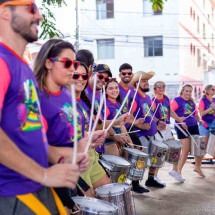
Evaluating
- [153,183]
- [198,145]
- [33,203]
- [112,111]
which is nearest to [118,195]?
[33,203]

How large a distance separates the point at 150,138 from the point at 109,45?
20.2 meters

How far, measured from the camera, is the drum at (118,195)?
3361mm

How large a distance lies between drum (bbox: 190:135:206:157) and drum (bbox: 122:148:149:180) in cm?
243

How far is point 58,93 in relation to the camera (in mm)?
2748

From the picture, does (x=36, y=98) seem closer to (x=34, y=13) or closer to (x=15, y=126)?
(x=15, y=126)

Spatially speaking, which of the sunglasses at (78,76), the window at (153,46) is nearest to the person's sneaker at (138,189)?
the sunglasses at (78,76)

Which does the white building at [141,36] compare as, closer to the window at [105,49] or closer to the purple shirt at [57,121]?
the window at [105,49]

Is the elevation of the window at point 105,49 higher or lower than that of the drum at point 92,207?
higher

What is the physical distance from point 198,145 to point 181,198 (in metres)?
1.65

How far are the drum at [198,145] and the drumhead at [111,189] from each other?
4295 mm

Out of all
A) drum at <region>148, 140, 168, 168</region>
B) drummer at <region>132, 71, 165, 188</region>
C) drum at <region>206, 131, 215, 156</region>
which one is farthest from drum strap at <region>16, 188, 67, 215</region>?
drum at <region>206, 131, 215, 156</region>

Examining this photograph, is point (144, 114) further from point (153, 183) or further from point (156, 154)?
point (153, 183)

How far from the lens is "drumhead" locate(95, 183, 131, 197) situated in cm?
338

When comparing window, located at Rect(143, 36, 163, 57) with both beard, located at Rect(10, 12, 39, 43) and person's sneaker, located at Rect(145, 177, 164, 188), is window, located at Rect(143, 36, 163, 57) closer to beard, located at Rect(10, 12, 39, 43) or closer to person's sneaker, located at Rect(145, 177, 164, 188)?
person's sneaker, located at Rect(145, 177, 164, 188)
